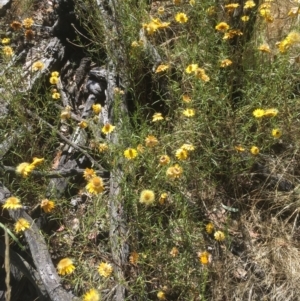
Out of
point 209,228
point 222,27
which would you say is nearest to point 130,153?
point 209,228

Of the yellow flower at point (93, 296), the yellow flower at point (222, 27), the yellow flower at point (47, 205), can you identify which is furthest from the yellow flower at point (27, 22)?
the yellow flower at point (93, 296)

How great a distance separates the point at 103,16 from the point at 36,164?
3.39ft

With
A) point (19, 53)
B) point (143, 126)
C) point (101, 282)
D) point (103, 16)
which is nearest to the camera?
point (101, 282)

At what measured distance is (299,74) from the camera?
8.73ft

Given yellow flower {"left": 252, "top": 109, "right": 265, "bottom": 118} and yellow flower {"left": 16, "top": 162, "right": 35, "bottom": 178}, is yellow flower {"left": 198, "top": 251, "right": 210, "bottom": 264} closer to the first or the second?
yellow flower {"left": 252, "top": 109, "right": 265, "bottom": 118}

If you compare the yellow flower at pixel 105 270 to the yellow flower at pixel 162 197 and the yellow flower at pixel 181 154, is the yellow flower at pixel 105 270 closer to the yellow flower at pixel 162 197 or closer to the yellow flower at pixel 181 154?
the yellow flower at pixel 162 197

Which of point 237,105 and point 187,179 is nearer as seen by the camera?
→ point 187,179

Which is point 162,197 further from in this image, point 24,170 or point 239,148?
point 24,170

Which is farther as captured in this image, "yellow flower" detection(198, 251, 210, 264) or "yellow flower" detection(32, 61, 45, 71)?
"yellow flower" detection(32, 61, 45, 71)

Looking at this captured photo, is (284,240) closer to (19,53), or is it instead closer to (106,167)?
(106,167)

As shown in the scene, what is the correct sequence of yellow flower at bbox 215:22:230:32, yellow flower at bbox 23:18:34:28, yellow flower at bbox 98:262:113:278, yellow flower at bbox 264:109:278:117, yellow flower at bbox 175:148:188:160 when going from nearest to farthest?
yellow flower at bbox 98:262:113:278 → yellow flower at bbox 175:148:188:160 → yellow flower at bbox 264:109:278:117 → yellow flower at bbox 215:22:230:32 → yellow flower at bbox 23:18:34:28

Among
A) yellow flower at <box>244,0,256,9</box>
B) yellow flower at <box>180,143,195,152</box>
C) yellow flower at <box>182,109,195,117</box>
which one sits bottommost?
yellow flower at <box>180,143,195,152</box>

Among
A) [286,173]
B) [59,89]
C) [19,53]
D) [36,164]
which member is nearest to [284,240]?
[286,173]

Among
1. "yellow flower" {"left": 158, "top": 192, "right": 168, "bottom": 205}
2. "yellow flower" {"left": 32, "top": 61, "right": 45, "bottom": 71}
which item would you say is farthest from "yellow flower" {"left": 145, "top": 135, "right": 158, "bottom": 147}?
"yellow flower" {"left": 32, "top": 61, "right": 45, "bottom": 71}
